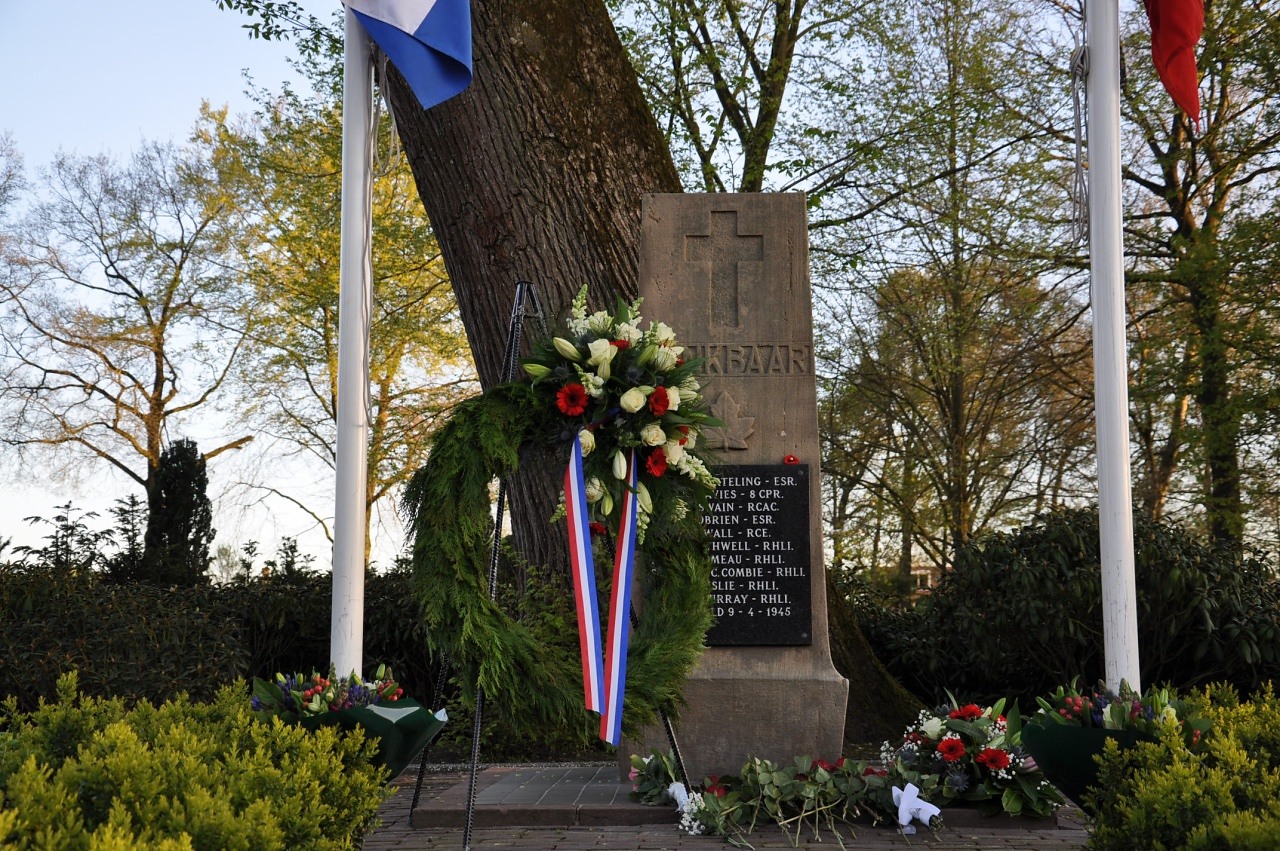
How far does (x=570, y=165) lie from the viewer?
812 centimetres

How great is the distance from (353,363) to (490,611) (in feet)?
4.85

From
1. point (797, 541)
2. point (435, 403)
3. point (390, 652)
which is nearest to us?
point (797, 541)

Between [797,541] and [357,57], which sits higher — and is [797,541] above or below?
below

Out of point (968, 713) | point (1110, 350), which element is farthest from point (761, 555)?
point (1110, 350)

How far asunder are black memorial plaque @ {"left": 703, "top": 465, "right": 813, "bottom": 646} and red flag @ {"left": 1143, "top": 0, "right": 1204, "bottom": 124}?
3.02m

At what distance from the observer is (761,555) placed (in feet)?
21.3

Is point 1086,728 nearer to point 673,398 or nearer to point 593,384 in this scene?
point 673,398

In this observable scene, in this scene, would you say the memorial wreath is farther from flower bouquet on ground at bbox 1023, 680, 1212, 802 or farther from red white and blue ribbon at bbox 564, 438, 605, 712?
flower bouquet on ground at bbox 1023, 680, 1212, 802

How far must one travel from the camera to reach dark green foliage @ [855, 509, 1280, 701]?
27.7 feet

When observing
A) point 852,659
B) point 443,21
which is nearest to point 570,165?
point 443,21

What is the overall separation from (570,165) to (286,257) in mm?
16939

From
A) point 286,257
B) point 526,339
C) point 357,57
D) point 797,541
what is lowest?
point 797,541

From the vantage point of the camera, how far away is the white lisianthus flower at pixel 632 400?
496 centimetres

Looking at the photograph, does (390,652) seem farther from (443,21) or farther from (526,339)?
(443,21)
